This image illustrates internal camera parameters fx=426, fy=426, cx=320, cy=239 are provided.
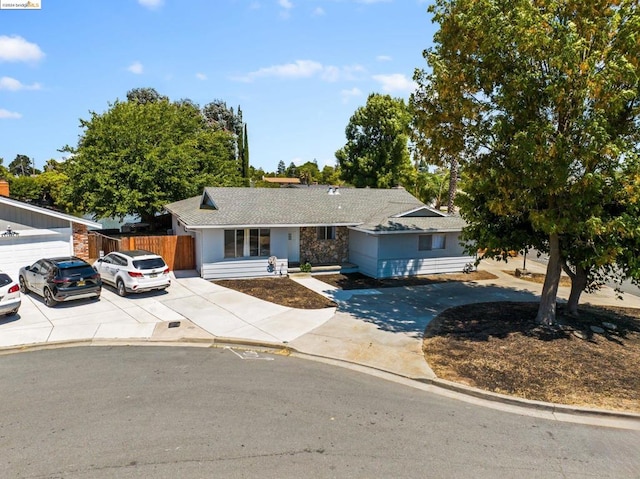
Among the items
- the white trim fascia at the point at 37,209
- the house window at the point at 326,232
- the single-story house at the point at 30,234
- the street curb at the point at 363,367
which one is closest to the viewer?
the street curb at the point at 363,367

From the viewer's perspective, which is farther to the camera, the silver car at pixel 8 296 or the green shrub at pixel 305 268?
the green shrub at pixel 305 268

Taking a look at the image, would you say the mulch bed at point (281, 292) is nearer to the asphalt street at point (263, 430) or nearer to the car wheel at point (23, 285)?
the asphalt street at point (263, 430)

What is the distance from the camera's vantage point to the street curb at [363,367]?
28.8ft

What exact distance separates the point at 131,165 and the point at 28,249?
10.8 metres

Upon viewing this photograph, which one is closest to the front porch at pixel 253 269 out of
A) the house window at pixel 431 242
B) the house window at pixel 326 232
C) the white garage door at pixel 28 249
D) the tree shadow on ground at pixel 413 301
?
the house window at pixel 326 232

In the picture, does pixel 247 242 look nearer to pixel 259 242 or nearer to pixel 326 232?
pixel 259 242

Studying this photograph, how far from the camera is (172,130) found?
33031mm

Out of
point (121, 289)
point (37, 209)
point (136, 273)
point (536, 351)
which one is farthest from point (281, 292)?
point (37, 209)

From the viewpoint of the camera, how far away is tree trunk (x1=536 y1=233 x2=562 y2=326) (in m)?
14.1

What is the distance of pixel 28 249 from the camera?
1816 centimetres

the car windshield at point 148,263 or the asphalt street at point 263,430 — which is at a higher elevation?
the car windshield at point 148,263

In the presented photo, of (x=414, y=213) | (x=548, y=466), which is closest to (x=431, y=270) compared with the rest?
(x=414, y=213)

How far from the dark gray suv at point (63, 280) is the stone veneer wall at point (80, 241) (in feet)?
16.0

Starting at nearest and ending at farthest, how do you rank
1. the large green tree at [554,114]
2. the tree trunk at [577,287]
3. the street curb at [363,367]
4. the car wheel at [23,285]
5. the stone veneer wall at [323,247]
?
1. the street curb at [363,367]
2. the large green tree at [554,114]
3. the tree trunk at [577,287]
4. the car wheel at [23,285]
5. the stone veneer wall at [323,247]
